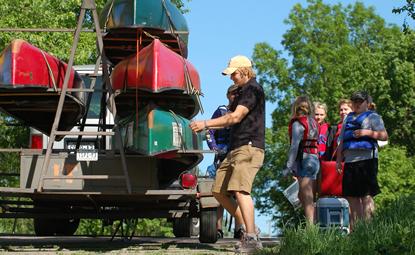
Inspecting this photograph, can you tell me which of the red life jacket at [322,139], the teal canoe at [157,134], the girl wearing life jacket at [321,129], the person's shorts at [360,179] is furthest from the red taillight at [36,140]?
the person's shorts at [360,179]

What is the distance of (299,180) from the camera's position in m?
12.1

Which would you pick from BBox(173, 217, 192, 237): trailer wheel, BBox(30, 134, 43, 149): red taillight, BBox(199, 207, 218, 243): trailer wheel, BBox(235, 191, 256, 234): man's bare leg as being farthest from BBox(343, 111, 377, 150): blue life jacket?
BBox(30, 134, 43, 149): red taillight

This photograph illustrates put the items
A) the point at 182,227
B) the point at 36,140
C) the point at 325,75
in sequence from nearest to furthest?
the point at 36,140, the point at 182,227, the point at 325,75

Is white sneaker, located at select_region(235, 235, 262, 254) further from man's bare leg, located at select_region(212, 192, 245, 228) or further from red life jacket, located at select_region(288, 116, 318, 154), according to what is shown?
red life jacket, located at select_region(288, 116, 318, 154)

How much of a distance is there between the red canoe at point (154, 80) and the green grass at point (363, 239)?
2878mm

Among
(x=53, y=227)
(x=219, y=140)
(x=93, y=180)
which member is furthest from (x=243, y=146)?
(x=53, y=227)

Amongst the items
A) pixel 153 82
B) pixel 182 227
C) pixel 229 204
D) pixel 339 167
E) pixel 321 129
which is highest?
pixel 153 82

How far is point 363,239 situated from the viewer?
8.49 meters

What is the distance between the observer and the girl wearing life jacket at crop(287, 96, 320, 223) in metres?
11.9

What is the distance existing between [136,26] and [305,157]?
268 cm

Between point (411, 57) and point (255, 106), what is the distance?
47218 millimetres

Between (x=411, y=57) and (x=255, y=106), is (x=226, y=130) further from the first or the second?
(x=411, y=57)

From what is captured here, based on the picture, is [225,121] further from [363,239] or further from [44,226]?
[44,226]

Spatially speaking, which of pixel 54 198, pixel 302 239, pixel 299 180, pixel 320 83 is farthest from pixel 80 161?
pixel 320 83
